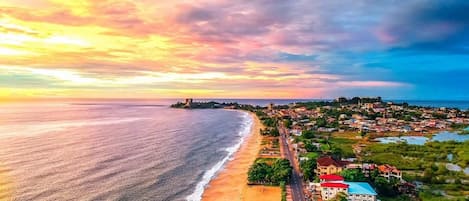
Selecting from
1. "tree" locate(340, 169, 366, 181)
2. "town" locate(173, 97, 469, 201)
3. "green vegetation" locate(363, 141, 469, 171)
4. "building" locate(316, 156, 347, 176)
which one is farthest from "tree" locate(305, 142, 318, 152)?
"tree" locate(340, 169, 366, 181)

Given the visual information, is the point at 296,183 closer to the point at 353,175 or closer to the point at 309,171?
the point at 309,171

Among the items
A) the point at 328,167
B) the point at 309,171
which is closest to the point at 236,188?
the point at 309,171

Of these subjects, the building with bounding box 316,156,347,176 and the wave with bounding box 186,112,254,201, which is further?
the building with bounding box 316,156,347,176

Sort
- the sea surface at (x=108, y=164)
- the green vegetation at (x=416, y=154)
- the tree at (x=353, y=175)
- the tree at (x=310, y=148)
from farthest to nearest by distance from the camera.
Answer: the tree at (x=310, y=148), the green vegetation at (x=416, y=154), the tree at (x=353, y=175), the sea surface at (x=108, y=164)

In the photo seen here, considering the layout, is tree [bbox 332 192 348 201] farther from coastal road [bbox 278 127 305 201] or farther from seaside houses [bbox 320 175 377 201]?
coastal road [bbox 278 127 305 201]

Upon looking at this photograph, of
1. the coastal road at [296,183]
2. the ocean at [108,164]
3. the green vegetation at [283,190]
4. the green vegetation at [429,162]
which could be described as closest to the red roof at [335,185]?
the coastal road at [296,183]

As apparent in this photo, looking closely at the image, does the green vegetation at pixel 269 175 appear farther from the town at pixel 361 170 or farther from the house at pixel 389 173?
the house at pixel 389 173

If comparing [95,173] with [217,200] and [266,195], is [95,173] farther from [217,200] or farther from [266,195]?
[266,195]
